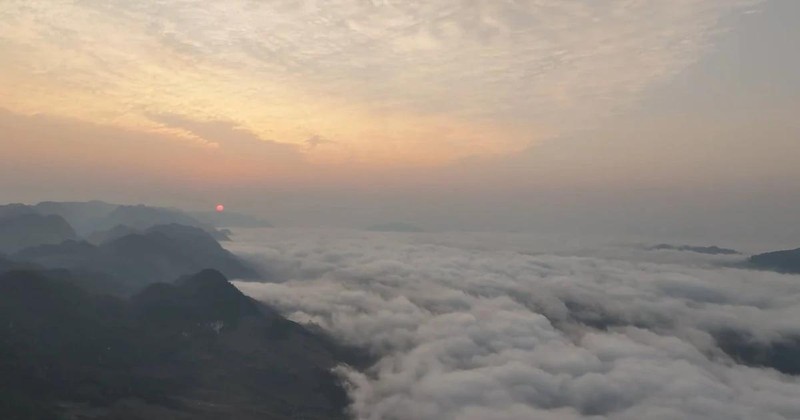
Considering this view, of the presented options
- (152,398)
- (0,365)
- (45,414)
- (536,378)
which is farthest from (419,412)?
(0,365)

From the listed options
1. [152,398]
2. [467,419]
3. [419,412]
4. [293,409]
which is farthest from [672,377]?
[152,398]

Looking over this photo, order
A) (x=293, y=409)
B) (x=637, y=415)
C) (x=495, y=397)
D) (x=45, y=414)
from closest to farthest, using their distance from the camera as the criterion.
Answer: (x=45, y=414) → (x=637, y=415) → (x=495, y=397) → (x=293, y=409)

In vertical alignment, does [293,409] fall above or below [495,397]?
below

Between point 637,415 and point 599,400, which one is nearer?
point 637,415

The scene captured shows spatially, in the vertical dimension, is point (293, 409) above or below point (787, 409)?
below

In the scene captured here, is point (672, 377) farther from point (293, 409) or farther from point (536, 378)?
point (293, 409)

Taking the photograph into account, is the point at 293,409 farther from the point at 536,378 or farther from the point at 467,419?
the point at 536,378

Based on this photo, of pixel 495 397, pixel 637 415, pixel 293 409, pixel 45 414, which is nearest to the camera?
pixel 45 414

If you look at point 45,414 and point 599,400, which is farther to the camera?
point 599,400
